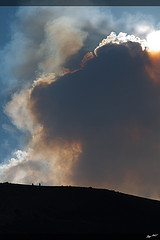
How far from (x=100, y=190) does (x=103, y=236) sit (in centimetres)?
1994

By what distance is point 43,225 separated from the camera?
43.3 metres

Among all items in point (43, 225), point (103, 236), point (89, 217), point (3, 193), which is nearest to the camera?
point (103, 236)

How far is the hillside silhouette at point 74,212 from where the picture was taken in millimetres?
42188

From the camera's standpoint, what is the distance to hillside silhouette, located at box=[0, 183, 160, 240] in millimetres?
42188

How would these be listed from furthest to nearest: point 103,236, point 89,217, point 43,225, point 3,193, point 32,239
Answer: point 3,193
point 89,217
point 43,225
point 103,236
point 32,239

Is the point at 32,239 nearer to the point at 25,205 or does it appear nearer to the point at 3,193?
the point at 25,205

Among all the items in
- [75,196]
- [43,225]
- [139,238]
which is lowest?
[139,238]

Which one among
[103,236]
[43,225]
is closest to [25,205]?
[43,225]

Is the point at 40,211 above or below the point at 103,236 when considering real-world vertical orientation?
above

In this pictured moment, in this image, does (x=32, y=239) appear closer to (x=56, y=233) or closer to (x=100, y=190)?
(x=56, y=233)

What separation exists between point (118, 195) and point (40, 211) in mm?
16928

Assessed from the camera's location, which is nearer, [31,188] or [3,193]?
[3,193]

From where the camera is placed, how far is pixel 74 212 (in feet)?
159

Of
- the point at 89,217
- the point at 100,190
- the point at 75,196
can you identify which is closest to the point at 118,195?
the point at 100,190
